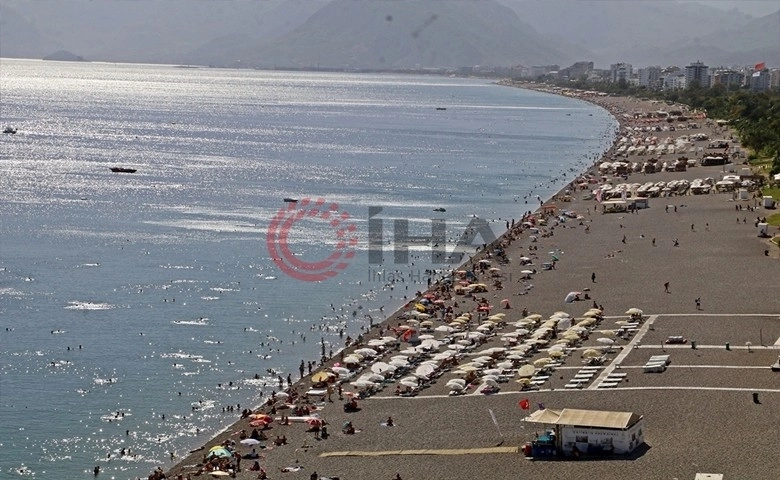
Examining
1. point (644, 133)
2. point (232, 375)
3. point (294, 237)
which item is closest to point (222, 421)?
point (232, 375)

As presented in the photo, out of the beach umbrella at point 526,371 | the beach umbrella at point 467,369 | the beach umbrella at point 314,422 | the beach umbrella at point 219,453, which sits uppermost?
the beach umbrella at point 526,371

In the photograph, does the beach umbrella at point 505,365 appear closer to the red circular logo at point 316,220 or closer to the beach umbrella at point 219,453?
the beach umbrella at point 219,453

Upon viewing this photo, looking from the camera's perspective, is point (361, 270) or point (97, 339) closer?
point (97, 339)

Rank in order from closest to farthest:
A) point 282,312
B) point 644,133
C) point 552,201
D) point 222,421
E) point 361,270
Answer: point 222,421 → point 282,312 → point 361,270 → point 552,201 → point 644,133

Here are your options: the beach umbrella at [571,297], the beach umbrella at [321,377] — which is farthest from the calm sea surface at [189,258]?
the beach umbrella at [571,297]

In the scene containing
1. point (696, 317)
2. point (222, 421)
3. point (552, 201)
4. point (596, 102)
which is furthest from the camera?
point (596, 102)

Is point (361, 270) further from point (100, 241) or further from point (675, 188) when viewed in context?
point (675, 188)
